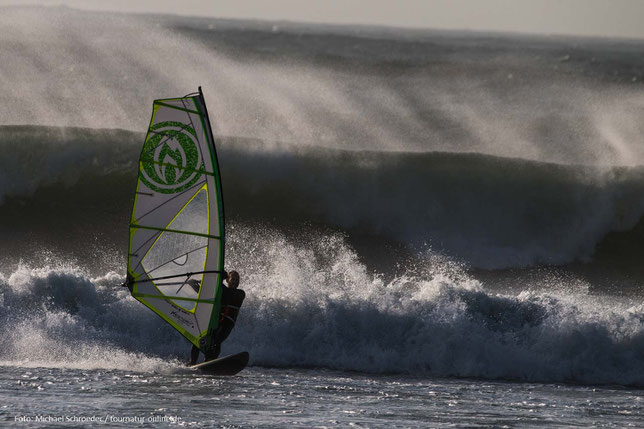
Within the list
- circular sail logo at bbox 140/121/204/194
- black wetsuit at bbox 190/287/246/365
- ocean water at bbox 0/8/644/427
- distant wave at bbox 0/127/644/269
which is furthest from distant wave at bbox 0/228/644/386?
distant wave at bbox 0/127/644/269

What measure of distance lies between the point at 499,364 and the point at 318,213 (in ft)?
21.8

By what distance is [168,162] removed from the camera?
10422mm

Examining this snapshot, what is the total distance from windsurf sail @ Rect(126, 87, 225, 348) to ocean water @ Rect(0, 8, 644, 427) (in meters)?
1.03

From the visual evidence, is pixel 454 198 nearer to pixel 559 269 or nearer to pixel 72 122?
pixel 559 269

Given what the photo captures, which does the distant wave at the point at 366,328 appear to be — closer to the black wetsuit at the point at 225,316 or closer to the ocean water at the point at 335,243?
the ocean water at the point at 335,243

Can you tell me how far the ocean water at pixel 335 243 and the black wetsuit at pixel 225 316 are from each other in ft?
1.14

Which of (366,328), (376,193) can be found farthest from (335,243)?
(366,328)

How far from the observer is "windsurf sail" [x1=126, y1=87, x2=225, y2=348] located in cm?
1039

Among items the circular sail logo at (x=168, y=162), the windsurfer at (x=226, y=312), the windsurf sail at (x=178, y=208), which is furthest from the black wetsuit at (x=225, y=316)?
the circular sail logo at (x=168, y=162)

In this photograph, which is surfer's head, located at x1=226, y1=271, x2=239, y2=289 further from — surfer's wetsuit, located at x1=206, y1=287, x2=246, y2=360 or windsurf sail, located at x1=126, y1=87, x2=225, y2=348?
windsurf sail, located at x1=126, y1=87, x2=225, y2=348

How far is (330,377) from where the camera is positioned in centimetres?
1163

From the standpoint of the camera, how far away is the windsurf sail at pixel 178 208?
10391 millimetres

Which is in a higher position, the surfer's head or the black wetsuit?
the surfer's head

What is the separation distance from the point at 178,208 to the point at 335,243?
308 inches
